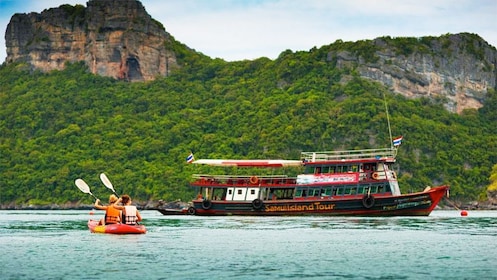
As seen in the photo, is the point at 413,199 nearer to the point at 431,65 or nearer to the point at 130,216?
the point at 130,216

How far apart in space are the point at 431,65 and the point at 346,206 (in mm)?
99723

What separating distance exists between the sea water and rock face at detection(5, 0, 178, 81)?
12869 cm

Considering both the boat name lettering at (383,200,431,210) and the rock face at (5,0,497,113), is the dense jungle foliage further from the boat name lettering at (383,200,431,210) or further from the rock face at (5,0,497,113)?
the boat name lettering at (383,200,431,210)

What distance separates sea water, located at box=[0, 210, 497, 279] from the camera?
36906 mm

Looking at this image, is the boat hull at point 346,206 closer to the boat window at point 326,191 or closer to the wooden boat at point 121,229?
the boat window at point 326,191

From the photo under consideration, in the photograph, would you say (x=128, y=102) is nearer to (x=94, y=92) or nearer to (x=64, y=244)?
(x=94, y=92)

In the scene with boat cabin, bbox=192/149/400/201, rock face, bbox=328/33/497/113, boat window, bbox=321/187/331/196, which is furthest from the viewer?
rock face, bbox=328/33/497/113

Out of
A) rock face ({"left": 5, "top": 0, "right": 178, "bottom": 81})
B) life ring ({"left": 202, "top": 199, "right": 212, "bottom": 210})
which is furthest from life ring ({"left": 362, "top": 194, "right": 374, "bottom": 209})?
rock face ({"left": 5, "top": 0, "right": 178, "bottom": 81})

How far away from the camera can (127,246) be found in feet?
152

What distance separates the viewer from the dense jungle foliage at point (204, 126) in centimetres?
15200

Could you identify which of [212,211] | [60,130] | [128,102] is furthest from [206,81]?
[212,211]

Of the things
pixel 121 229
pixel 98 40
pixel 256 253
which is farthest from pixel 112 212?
pixel 98 40

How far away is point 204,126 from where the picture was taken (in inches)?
6644

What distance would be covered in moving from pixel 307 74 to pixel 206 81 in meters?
24.0
